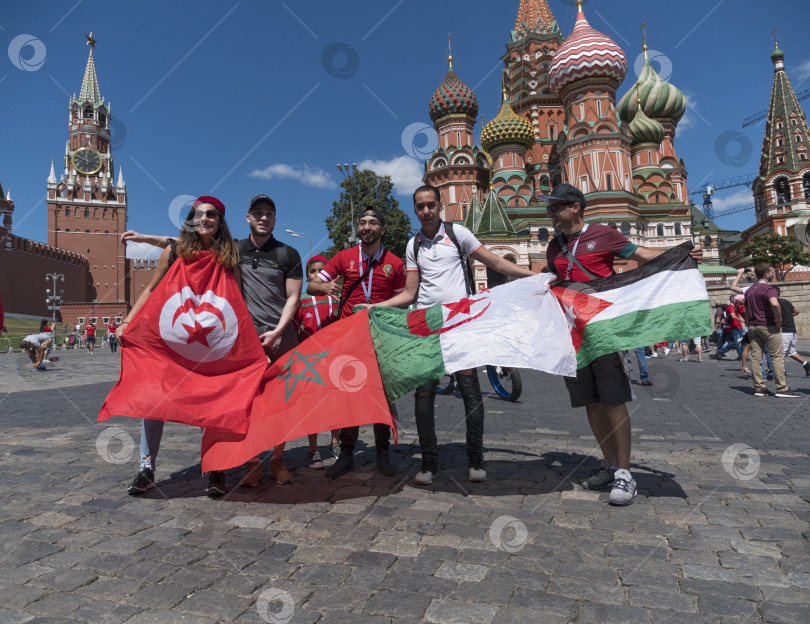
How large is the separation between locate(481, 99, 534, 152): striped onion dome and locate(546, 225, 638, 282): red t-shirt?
48477 mm

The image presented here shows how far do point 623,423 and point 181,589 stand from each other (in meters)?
2.69

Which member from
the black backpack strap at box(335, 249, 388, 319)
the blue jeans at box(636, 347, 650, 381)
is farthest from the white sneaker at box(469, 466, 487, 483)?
the blue jeans at box(636, 347, 650, 381)

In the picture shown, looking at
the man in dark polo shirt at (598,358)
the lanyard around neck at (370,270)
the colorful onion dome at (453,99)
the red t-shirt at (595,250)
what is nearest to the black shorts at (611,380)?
the man in dark polo shirt at (598,358)

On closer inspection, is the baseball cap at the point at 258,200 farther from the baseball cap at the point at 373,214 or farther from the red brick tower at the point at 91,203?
the red brick tower at the point at 91,203

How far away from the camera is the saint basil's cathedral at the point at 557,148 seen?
4478 cm

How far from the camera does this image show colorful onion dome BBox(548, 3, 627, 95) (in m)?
45.3

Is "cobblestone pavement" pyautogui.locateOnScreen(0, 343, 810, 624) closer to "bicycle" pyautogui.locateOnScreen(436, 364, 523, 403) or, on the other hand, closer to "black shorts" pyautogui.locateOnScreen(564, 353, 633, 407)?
"black shorts" pyautogui.locateOnScreen(564, 353, 633, 407)

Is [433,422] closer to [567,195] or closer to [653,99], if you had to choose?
[567,195]

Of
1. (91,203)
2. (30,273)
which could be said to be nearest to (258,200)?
(30,273)

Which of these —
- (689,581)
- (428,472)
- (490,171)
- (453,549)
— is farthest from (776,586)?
(490,171)

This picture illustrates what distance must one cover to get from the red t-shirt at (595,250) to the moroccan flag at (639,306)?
2.8 inches

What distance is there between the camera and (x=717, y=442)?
16.3 ft

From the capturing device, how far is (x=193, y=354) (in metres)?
3.61

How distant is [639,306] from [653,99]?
61.0 m
